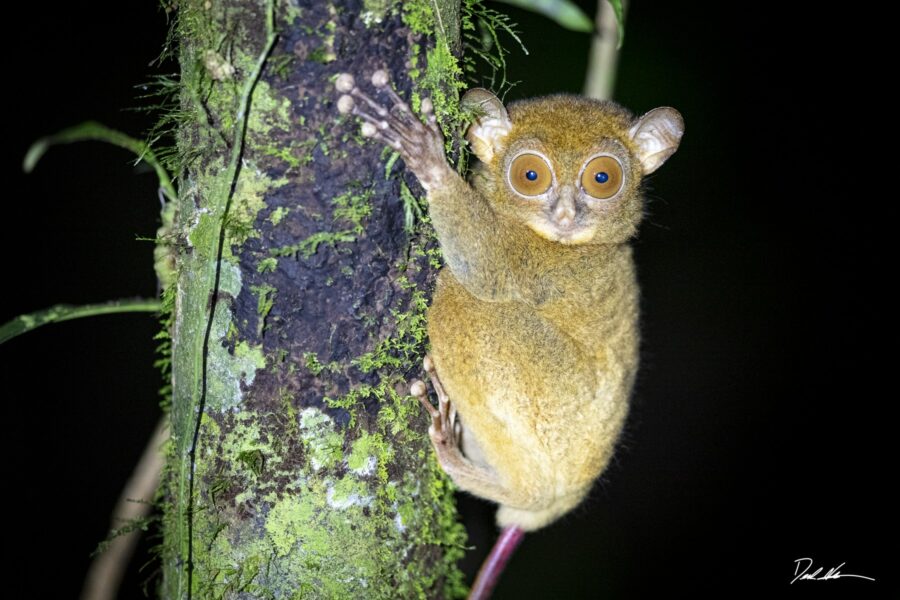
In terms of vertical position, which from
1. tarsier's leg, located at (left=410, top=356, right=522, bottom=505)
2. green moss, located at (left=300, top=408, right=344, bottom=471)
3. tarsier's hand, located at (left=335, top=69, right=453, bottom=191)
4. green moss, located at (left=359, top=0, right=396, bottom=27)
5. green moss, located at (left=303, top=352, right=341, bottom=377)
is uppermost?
green moss, located at (left=359, top=0, right=396, bottom=27)

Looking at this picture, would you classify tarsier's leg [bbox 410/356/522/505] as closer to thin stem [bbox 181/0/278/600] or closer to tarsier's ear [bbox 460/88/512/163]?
thin stem [bbox 181/0/278/600]

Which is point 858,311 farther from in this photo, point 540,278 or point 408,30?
point 408,30

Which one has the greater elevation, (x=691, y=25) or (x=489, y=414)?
(x=691, y=25)

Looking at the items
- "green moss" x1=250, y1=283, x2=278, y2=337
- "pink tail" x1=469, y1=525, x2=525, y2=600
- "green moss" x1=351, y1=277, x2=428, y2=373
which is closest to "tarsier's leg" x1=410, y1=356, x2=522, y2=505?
"green moss" x1=351, y1=277, x2=428, y2=373

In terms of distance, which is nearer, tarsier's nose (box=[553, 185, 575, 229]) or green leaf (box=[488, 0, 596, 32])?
green leaf (box=[488, 0, 596, 32])

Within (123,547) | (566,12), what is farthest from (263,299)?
(123,547)

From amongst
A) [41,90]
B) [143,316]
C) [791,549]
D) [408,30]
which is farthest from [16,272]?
[791,549]

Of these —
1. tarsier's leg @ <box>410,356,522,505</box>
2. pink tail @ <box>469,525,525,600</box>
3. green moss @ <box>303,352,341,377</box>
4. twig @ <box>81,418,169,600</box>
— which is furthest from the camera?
pink tail @ <box>469,525,525,600</box>
